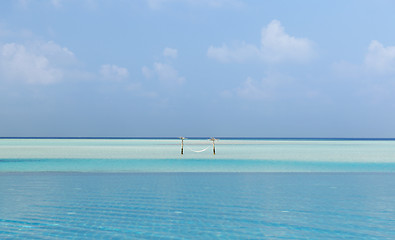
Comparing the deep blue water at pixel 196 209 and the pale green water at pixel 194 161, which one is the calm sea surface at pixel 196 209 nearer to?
the deep blue water at pixel 196 209

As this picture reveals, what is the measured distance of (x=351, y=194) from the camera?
554 inches

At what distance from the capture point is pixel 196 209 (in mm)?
11438

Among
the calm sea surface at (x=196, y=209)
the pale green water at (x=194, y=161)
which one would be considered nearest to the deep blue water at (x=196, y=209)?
the calm sea surface at (x=196, y=209)

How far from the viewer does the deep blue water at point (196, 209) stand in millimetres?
8922

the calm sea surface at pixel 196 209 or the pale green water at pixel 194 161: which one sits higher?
the pale green water at pixel 194 161

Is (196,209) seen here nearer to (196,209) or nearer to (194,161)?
(196,209)

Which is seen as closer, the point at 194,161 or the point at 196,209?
the point at 196,209

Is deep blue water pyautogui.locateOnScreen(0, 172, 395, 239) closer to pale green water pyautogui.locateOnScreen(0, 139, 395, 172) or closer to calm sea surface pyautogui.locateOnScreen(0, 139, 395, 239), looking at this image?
calm sea surface pyautogui.locateOnScreen(0, 139, 395, 239)

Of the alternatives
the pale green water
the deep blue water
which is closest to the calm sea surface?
the deep blue water

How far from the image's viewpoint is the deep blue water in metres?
8.92

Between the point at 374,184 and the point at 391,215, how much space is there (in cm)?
654

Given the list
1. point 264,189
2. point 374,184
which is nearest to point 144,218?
point 264,189

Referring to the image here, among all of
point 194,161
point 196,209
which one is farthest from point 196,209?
point 194,161

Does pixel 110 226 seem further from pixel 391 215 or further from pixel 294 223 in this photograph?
pixel 391 215
